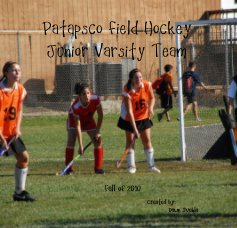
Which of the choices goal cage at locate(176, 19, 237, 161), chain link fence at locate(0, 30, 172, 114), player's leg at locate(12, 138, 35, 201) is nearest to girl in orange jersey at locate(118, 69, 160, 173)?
goal cage at locate(176, 19, 237, 161)

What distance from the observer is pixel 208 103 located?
19.0m

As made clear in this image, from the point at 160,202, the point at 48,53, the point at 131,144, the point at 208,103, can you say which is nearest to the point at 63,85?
the point at 48,53

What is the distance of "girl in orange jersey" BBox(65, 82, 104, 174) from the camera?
14.6 meters

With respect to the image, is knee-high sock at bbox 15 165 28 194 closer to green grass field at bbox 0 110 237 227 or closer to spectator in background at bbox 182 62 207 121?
green grass field at bbox 0 110 237 227

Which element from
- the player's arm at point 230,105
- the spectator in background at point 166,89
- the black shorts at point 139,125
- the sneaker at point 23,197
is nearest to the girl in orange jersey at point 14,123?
the sneaker at point 23,197

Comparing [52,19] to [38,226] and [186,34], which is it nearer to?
[186,34]

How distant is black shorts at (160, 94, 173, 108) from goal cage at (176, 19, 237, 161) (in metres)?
8.52

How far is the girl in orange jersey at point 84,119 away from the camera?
14.6 metres

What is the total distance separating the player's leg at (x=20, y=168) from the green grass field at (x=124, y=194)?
0.15 metres

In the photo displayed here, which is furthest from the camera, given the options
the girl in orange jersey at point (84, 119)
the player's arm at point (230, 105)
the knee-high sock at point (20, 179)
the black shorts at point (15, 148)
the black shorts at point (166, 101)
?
the black shorts at point (166, 101)

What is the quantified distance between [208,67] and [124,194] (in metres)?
6.41

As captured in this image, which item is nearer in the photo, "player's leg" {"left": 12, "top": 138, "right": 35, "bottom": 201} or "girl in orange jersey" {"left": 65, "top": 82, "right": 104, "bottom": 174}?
"player's leg" {"left": 12, "top": 138, "right": 35, "bottom": 201}

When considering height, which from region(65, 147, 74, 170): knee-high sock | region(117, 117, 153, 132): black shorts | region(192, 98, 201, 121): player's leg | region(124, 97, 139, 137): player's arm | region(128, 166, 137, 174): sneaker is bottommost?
region(128, 166, 137, 174): sneaker

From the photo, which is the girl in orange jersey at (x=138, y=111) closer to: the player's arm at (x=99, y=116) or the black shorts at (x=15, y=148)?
the player's arm at (x=99, y=116)
